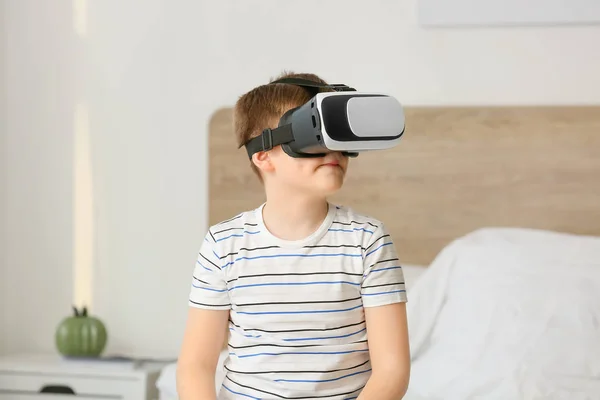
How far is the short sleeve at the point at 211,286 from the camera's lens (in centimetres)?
127

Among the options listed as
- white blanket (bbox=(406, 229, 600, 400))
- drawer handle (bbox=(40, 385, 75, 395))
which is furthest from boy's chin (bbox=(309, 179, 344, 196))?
drawer handle (bbox=(40, 385, 75, 395))

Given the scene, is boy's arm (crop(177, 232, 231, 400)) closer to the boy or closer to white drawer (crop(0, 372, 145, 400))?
the boy

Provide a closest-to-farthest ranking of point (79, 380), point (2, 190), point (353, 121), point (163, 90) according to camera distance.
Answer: point (353, 121) → point (79, 380) → point (163, 90) → point (2, 190)

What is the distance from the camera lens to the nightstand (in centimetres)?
249

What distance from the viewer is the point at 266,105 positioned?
4.17 ft

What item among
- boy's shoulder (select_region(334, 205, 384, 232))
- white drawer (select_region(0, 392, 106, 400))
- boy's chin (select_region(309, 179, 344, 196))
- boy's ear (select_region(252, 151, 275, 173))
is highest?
boy's ear (select_region(252, 151, 275, 173))

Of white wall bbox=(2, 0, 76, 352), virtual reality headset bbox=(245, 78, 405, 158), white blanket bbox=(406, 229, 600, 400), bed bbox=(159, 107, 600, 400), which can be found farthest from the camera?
white wall bbox=(2, 0, 76, 352)

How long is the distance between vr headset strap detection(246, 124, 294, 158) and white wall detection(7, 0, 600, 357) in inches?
58.7

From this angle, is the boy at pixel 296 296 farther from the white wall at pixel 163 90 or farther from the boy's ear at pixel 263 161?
the white wall at pixel 163 90

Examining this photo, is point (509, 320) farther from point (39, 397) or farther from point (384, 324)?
point (39, 397)

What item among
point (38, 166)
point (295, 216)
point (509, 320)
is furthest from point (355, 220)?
point (38, 166)

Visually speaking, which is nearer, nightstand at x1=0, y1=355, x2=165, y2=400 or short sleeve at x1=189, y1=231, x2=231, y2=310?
short sleeve at x1=189, y1=231, x2=231, y2=310

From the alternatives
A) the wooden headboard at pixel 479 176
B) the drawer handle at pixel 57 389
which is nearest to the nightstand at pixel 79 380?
the drawer handle at pixel 57 389

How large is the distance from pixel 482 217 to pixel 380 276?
1465 mm
